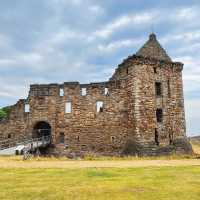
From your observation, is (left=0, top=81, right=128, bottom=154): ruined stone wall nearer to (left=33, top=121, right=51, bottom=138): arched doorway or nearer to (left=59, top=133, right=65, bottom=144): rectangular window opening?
(left=59, top=133, right=65, bottom=144): rectangular window opening

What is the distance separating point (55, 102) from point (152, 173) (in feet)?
63.4

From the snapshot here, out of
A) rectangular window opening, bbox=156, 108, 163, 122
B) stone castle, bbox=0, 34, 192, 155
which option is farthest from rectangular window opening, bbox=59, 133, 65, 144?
rectangular window opening, bbox=156, 108, 163, 122

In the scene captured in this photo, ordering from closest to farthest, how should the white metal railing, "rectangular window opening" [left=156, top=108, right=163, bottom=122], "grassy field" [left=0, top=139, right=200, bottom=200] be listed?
1. "grassy field" [left=0, top=139, right=200, bottom=200]
2. "rectangular window opening" [left=156, top=108, right=163, bottom=122]
3. the white metal railing

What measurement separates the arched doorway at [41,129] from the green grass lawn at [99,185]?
1855cm

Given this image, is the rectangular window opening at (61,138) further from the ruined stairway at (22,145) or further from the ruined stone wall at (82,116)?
the ruined stairway at (22,145)

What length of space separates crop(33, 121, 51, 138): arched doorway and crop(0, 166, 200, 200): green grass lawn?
1855cm

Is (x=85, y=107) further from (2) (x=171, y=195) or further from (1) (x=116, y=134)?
(2) (x=171, y=195)

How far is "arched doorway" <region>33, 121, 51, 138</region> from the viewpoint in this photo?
3366 centimetres

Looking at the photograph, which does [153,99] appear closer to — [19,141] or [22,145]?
[22,145]

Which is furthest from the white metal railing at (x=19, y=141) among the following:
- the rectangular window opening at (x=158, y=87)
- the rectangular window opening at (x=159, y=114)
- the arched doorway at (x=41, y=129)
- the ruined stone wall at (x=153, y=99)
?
the rectangular window opening at (x=158, y=87)

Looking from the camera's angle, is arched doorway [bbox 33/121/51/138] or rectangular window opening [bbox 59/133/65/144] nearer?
rectangular window opening [bbox 59/133/65/144]

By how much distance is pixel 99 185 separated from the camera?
11695mm

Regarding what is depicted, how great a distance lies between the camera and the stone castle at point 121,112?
29.2 meters

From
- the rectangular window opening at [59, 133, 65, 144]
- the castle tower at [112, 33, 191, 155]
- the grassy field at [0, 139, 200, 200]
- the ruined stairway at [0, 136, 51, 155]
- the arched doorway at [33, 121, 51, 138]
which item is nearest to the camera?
the grassy field at [0, 139, 200, 200]
